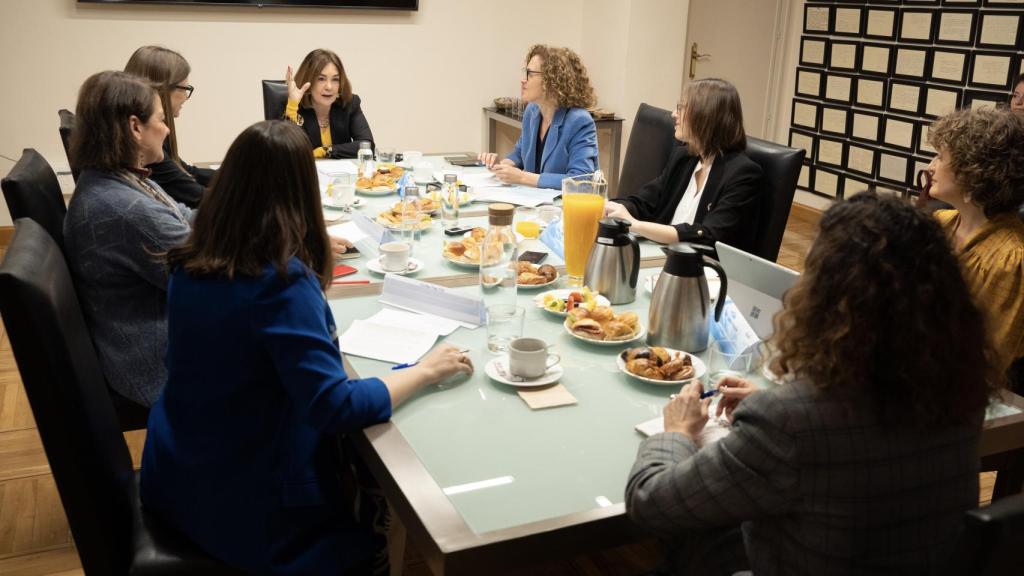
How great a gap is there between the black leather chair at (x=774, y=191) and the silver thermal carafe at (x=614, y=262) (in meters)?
0.76

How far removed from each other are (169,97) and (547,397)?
1907 millimetres

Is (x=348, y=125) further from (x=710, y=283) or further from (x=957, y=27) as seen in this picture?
(x=957, y=27)

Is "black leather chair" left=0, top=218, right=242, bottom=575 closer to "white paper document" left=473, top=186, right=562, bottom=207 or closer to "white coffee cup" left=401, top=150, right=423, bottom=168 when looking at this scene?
"white paper document" left=473, top=186, right=562, bottom=207

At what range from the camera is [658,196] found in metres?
2.83

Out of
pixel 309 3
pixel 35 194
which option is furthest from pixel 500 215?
pixel 309 3

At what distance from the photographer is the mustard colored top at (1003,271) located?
5.81 ft

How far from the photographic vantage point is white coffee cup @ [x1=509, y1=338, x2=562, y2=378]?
4.77 ft

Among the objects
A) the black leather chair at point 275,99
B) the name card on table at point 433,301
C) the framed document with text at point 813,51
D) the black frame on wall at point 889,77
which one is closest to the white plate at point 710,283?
the name card on table at point 433,301

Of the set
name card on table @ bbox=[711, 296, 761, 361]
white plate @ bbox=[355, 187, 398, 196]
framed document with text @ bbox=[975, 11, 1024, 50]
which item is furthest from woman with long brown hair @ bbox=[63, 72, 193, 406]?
framed document with text @ bbox=[975, 11, 1024, 50]

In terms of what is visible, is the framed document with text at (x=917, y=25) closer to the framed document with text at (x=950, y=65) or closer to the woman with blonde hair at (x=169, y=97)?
the framed document with text at (x=950, y=65)

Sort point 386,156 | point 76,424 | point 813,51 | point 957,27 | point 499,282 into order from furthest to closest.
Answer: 1. point 813,51
2. point 957,27
3. point 386,156
4. point 499,282
5. point 76,424

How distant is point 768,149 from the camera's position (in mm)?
2506

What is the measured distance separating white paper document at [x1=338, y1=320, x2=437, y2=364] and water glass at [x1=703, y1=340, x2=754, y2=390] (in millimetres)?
538

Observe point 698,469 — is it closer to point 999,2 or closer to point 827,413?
point 827,413
